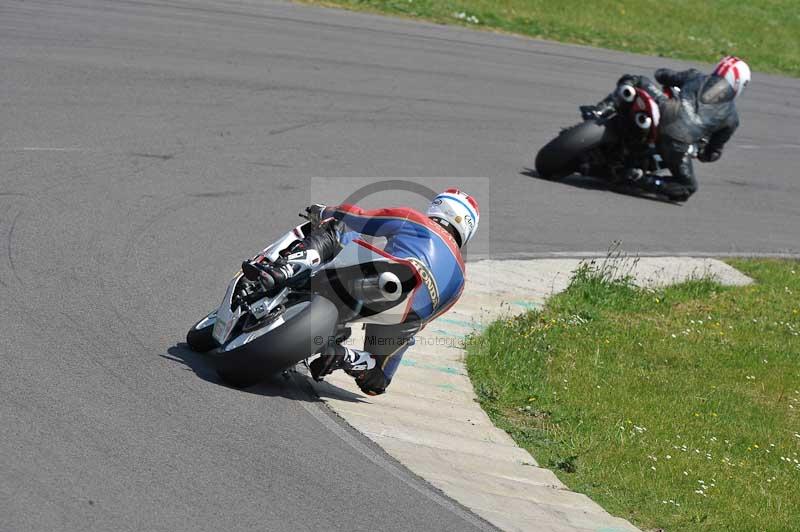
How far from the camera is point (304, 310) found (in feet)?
22.7

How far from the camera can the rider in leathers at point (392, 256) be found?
23.4 ft

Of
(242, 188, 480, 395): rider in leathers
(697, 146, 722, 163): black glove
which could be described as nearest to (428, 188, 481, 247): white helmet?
(242, 188, 480, 395): rider in leathers

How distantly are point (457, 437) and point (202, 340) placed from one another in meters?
1.77

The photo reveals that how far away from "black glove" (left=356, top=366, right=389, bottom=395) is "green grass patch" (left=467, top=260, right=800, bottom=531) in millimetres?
1006

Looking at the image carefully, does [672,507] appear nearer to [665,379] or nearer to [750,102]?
[665,379]

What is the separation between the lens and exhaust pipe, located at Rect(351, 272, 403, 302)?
6.83 meters

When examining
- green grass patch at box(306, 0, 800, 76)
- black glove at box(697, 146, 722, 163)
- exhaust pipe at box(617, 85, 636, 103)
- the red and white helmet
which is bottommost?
green grass patch at box(306, 0, 800, 76)

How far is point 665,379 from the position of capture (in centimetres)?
956

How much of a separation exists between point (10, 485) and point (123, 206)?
18.4 feet

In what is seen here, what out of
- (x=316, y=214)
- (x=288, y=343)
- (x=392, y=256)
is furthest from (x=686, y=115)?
(x=288, y=343)

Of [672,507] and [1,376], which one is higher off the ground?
[1,376]

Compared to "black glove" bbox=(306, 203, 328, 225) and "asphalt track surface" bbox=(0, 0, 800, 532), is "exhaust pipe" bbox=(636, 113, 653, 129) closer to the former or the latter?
"asphalt track surface" bbox=(0, 0, 800, 532)

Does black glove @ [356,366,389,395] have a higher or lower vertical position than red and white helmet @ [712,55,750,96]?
lower

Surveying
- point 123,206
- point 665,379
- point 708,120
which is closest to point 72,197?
point 123,206
